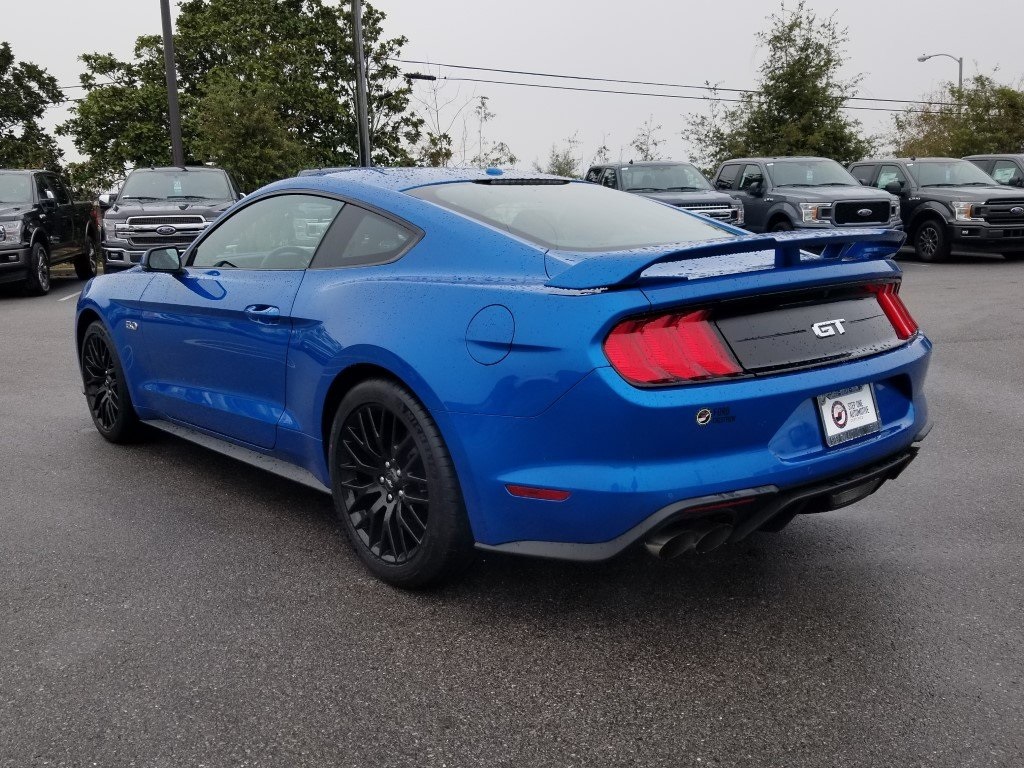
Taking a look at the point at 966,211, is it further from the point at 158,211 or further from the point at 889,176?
the point at 158,211

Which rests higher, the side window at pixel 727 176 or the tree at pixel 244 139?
the tree at pixel 244 139

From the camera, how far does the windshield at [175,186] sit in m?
15.8

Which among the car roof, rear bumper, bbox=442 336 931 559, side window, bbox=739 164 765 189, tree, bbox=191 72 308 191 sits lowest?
rear bumper, bbox=442 336 931 559

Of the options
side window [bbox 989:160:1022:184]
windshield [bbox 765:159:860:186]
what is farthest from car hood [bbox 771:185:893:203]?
side window [bbox 989:160:1022:184]

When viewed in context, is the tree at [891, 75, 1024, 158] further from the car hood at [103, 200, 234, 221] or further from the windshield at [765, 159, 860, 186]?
the car hood at [103, 200, 234, 221]

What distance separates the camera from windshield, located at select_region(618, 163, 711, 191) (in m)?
17.7

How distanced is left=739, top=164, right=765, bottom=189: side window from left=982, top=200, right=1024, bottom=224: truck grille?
12.3ft

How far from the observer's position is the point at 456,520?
3383mm

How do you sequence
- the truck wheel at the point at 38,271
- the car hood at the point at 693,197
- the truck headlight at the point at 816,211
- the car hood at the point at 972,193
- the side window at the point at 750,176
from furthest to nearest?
the side window at the point at 750,176, the car hood at the point at 972,193, the car hood at the point at 693,197, the truck headlight at the point at 816,211, the truck wheel at the point at 38,271

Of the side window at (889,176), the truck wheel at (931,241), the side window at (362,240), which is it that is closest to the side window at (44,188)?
the side window at (362,240)

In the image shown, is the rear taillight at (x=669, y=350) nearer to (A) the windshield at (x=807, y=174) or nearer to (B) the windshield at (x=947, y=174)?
(A) the windshield at (x=807, y=174)

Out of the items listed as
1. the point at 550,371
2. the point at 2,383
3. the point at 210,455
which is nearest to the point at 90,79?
the point at 2,383

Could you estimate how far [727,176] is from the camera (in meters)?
19.4

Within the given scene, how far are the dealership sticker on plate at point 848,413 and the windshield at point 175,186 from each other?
1401 centimetres
